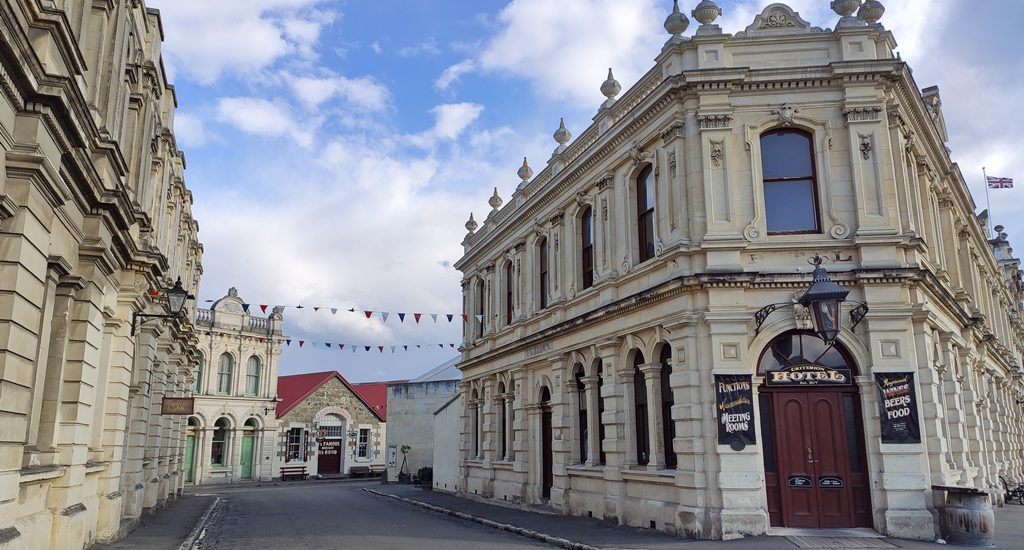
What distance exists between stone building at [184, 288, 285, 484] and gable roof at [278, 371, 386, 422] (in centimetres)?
212

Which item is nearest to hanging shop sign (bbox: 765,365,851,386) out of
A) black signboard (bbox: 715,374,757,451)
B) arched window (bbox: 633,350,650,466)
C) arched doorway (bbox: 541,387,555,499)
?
black signboard (bbox: 715,374,757,451)

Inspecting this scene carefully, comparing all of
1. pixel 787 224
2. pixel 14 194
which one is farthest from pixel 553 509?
pixel 14 194

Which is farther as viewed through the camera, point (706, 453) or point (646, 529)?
point (646, 529)

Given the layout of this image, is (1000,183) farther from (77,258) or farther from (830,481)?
(77,258)

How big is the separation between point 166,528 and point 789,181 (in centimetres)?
1627

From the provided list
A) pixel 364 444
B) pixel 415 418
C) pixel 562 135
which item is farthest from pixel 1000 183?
pixel 364 444

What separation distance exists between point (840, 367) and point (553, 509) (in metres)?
9.27

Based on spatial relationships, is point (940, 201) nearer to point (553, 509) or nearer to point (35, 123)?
point (553, 509)

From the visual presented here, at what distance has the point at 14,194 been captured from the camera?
8648 mm

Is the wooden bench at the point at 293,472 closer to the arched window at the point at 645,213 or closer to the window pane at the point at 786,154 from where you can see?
the arched window at the point at 645,213

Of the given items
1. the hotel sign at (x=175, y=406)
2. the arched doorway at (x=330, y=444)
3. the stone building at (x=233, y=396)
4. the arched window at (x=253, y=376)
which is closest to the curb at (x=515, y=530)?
the hotel sign at (x=175, y=406)

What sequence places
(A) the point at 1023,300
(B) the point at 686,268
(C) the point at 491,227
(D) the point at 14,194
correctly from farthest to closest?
(A) the point at 1023,300
(C) the point at 491,227
(B) the point at 686,268
(D) the point at 14,194

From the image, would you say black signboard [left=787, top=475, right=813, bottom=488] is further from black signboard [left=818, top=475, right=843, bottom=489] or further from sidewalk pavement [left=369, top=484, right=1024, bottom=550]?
sidewalk pavement [left=369, top=484, right=1024, bottom=550]

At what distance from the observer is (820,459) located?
47.4ft
